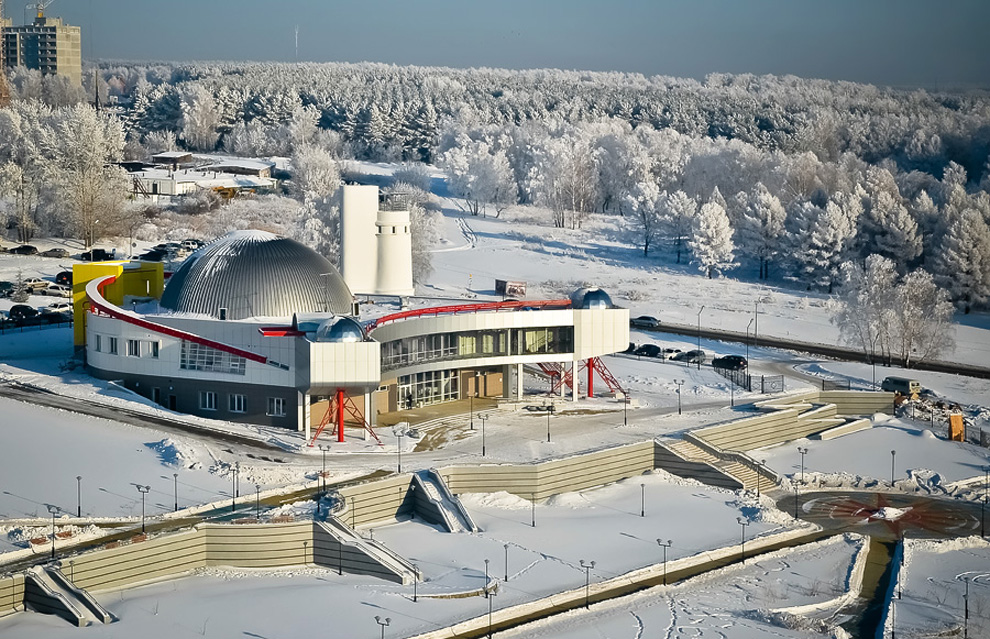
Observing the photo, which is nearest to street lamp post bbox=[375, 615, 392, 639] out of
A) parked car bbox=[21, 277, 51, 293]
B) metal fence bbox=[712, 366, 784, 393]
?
metal fence bbox=[712, 366, 784, 393]

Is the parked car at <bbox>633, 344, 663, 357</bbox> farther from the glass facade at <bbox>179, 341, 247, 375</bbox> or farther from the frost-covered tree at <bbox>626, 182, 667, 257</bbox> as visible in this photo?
the frost-covered tree at <bbox>626, 182, 667, 257</bbox>

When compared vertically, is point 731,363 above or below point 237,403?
below

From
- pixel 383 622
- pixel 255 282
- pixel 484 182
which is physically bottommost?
pixel 383 622

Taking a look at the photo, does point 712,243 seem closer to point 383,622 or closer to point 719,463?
point 719,463

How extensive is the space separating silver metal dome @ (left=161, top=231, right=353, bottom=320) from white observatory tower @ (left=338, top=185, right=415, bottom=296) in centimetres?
718

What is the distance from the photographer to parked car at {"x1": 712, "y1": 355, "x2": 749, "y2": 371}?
65312mm

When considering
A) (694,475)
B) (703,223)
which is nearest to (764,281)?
(703,223)

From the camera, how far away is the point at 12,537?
38938mm

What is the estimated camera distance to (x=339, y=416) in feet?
162

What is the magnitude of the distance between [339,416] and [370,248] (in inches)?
599

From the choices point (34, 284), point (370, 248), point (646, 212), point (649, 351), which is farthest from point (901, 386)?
point (646, 212)

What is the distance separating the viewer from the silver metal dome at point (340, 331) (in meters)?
48.3

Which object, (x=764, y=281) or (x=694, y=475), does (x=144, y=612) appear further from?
(x=764, y=281)

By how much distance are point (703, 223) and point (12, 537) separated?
67.5 metres
